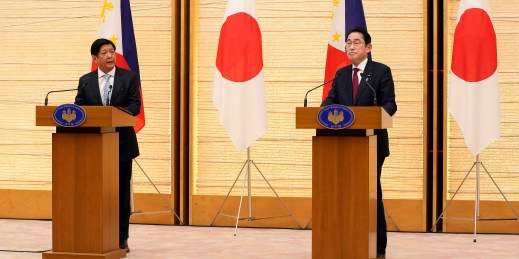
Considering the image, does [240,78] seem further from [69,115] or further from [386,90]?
[69,115]

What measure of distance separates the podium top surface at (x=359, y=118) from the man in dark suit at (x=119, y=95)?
138 centimetres

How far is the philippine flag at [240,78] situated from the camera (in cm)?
711

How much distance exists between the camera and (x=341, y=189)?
492 cm

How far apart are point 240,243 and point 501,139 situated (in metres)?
2.36

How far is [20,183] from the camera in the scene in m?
8.02

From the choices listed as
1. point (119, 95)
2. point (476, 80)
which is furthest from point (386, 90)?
point (119, 95)

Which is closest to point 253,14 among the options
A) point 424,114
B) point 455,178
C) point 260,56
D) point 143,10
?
point 260,56

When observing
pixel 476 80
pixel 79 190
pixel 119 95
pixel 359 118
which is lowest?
pixel 79 190

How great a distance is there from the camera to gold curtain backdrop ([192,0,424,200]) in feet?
24.2

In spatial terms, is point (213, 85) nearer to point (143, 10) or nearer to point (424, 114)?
point (143, 10)

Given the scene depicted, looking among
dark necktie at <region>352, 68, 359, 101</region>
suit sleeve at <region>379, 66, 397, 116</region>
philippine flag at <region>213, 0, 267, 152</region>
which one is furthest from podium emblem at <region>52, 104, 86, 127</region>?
philippine flag at <region>213, 0, 267, 152</region>

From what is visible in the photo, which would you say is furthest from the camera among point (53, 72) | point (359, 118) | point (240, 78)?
point (53, 72)

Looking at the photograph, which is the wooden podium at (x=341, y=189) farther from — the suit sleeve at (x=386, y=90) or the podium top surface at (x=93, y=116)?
the podium top surface at (x=93, y=116)

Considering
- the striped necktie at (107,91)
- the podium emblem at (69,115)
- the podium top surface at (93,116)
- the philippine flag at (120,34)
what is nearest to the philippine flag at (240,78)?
the philippine flag at (120,34)
